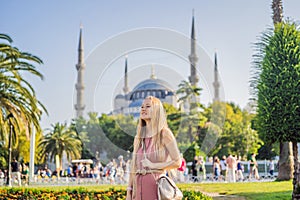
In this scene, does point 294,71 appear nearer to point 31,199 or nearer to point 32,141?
point 31,199

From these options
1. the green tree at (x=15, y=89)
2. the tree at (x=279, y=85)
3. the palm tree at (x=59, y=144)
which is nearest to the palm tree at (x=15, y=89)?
the green tree at (x=15, y=89)

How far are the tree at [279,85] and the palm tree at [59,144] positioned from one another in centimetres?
3786

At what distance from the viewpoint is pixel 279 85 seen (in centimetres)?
1447

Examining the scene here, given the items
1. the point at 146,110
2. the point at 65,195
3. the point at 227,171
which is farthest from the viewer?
the point at 227,171

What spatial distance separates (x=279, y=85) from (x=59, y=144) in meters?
39.5

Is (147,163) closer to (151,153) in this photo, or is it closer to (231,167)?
(151,153)

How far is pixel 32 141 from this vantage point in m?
29.1

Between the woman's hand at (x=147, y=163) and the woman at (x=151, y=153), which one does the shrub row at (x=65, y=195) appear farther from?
the woman's hand at (x=147, y=163)

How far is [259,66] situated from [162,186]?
11.2 m

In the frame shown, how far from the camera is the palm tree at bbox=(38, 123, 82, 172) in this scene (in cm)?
5081

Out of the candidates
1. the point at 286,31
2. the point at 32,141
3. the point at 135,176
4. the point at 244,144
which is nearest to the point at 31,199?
the point at 135,176

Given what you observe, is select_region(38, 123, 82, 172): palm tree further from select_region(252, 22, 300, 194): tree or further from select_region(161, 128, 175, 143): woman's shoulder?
select_region(161, 128, 175, 143): woman's shoulder

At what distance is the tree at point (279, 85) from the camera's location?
46.4 ft

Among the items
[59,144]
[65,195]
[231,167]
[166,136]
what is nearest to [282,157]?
[231,167]
